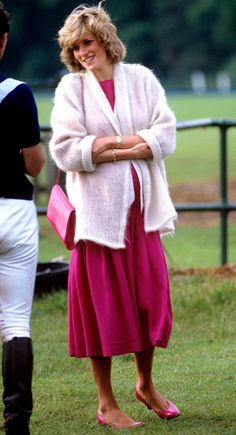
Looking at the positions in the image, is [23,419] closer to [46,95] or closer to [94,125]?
[94,125]

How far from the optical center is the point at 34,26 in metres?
66.7

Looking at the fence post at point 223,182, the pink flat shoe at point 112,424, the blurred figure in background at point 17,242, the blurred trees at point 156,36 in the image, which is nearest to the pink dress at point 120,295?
the pink flat shoe at point 112,424

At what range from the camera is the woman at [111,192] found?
221 inches

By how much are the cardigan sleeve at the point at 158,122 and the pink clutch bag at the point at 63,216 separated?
16.7 inches

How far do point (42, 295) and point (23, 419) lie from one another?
3621 millimetres

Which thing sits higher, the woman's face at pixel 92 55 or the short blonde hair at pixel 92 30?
the short blonde hair at pixel 92 30

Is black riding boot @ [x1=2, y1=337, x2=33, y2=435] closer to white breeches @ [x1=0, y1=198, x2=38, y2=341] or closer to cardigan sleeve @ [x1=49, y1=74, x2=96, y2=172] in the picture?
white breeches @ [x1=0, y1=198, x2=38, y2=341]

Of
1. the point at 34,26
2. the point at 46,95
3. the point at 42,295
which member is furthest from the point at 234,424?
the point at 34,26

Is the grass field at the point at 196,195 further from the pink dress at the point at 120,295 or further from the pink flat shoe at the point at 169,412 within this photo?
the pink dress at the point at 120,295

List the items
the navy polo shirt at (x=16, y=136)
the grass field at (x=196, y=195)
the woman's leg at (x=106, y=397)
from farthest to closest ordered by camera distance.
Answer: the grass field at (x=196, y=195), the woman's leg at (x=106, y=397), the navy polo shirt at (x=16, y=136)

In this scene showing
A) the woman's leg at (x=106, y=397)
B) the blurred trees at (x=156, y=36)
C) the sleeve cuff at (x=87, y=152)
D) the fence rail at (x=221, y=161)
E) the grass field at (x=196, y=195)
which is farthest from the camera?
the blurred trees at (x=156, y=36)

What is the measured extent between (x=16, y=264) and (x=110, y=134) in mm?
837

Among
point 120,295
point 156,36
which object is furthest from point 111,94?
point 156,36

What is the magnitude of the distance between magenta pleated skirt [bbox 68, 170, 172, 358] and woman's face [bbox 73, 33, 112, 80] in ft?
1.50
